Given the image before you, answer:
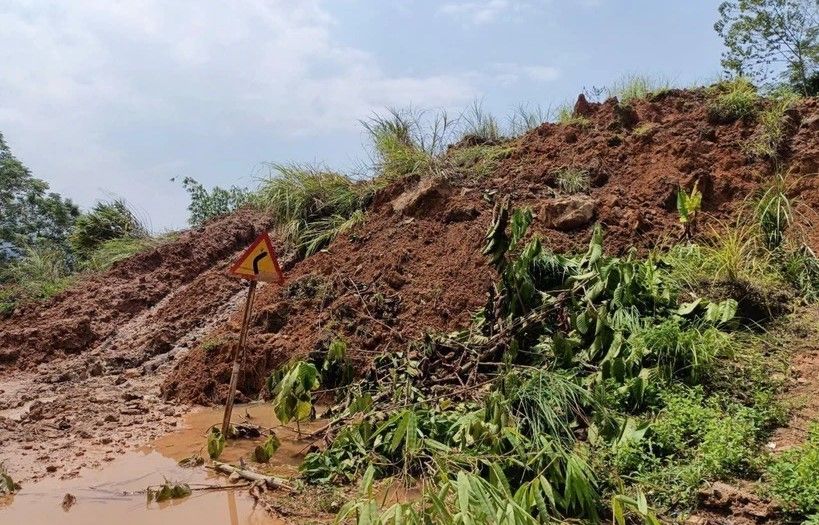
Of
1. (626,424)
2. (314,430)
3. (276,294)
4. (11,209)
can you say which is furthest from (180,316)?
(11,209)

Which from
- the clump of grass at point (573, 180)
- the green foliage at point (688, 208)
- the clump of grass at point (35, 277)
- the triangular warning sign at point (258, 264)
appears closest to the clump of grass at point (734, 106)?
the clump of grass at point (573, 180)

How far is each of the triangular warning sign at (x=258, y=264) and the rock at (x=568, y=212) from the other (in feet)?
10.1

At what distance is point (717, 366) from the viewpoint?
13.4 ft

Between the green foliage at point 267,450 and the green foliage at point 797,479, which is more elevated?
the green foliage at point 267,450

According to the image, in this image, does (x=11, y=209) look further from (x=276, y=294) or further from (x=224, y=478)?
(x=224, y=478)

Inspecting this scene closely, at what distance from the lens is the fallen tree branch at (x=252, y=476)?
144 inches

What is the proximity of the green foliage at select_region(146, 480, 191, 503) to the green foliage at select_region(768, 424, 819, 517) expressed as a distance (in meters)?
2.94

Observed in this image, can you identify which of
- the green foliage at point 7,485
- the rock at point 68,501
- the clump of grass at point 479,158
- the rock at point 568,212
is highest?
the clump of grass at point 479,158

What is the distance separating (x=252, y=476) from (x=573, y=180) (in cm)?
492

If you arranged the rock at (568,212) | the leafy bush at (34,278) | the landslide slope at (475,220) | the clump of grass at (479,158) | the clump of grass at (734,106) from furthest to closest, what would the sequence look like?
the leafy bush at (34,278) < the clump of grass at (479,158) < the clump of grass at (734,106) < the rock at (568,212) < the landslide slope at (475,220)

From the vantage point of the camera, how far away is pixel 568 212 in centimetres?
657

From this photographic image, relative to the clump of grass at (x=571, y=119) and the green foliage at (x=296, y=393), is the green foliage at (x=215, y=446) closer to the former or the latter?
the green foliage at (x=296, y=393)

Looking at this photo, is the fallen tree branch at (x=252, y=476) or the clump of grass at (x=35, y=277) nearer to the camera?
the fallen tree branch at (x=252, y=476)

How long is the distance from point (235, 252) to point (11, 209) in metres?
9.19
